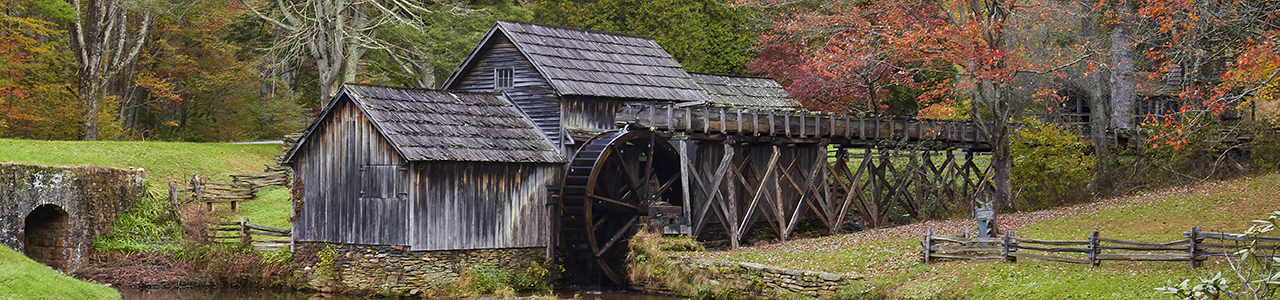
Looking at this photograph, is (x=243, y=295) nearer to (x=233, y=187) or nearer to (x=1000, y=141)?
(x=233, y=187)

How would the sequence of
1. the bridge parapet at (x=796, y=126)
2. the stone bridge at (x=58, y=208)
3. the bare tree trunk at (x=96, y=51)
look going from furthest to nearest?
1. the bare tree trunk at (x=96, y=51)
2. the bridge parapet at (x=796, y=126)
3. the stone bridge at (x=58, y=208)

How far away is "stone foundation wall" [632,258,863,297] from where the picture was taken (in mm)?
17984

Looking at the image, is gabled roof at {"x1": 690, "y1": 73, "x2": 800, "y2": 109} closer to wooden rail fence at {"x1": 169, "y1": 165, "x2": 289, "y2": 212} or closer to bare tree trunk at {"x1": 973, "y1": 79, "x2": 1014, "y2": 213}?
bare tree trunk at {"x1": 973, "y1": 79, "x2": 1014, "y2": 213}

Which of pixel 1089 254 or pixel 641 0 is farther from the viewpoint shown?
pixel 641 0

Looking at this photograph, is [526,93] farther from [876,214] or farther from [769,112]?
[876,214]

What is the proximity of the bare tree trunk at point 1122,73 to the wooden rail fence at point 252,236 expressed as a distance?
18.5 metres

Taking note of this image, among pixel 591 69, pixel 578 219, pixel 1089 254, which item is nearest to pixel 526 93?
pixel 591 69

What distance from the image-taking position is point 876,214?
2684 cm

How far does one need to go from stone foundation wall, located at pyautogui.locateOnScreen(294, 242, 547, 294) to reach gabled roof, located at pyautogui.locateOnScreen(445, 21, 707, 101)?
413 centimetres

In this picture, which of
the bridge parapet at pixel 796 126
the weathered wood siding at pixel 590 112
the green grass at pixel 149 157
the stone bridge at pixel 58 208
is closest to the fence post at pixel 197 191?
the green grass at pixel 149 157

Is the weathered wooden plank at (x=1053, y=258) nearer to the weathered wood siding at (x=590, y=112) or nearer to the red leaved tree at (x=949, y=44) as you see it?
the red leaved tree at (x=949, y=44)

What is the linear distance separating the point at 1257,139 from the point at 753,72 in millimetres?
16266

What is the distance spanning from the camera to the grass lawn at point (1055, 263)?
1549cm

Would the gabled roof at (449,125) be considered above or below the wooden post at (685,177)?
above
